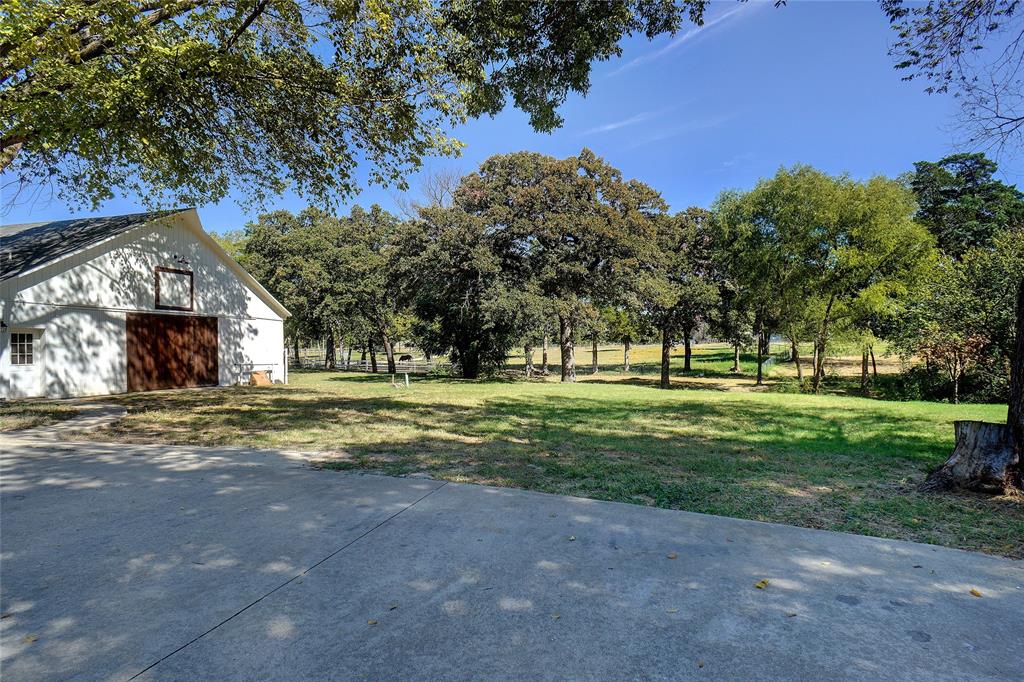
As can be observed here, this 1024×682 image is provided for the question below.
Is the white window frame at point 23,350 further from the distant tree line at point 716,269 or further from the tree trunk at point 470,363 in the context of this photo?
the tree trunk at point 470,363

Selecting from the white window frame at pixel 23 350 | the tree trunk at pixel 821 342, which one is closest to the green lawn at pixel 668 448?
the white window frame at pixel 23 350

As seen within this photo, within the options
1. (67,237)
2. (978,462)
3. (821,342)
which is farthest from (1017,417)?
(67,237)

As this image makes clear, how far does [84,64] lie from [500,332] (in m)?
19.9

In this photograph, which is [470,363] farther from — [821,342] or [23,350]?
[23,350]

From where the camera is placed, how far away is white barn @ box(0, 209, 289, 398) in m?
13.9

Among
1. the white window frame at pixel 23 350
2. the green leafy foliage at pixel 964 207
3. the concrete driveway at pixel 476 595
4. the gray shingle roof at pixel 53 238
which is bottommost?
the concrete driveway at pixel 476 595

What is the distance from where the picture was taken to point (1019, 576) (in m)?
2.98

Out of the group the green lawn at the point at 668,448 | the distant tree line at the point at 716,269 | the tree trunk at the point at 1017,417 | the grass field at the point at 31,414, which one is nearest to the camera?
the green lawn at the point at 668,448

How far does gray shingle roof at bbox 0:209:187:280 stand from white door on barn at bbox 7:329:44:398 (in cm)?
170

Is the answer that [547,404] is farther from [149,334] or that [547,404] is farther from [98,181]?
[149,334]

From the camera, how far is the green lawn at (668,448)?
4297 millimetres

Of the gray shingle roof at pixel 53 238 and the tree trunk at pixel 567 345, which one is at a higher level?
the gray shingle roof at pixel 53 238

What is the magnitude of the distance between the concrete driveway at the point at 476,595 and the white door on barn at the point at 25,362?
1296 centimetres

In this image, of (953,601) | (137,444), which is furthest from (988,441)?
(137,444)
